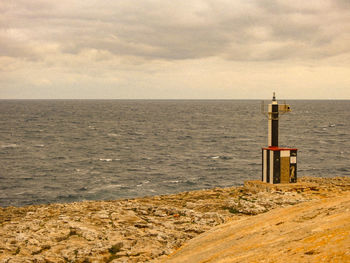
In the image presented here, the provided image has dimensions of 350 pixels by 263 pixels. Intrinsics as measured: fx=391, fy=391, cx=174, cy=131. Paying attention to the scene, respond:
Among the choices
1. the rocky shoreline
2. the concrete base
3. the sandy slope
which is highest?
the sandy slope

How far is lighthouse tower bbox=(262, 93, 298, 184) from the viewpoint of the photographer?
22.8 m

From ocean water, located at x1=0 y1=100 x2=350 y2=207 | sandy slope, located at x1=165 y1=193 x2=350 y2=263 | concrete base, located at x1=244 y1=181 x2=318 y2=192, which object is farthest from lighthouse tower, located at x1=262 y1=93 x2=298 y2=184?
ocean water, located at x1=0 y1=100 x2=350 y2=207

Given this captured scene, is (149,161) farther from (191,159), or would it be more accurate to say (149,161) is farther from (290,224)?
(290,224)

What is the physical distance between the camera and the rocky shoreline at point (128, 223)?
41.1 ft

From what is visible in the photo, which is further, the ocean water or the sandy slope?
the ocean water

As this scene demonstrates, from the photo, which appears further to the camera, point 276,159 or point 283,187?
point 276,159

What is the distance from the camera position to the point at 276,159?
899 inches

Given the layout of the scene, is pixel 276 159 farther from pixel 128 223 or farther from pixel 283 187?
pixel 128 223

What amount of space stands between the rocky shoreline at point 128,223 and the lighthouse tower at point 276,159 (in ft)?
2.79

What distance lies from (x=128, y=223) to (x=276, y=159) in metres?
10.7

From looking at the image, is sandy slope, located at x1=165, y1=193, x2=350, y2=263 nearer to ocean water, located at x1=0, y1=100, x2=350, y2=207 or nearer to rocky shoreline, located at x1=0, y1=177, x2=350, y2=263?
rocky shoreline, located at x1=0, y1=177, x2=350, y2=263

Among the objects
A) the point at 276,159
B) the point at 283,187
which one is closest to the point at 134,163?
the point at 276,159

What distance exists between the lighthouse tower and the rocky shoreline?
85cm

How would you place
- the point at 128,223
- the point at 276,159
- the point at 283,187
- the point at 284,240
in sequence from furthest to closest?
the point at 276,159
the point at 283,187
the point at 128,223
the point at 284,240
